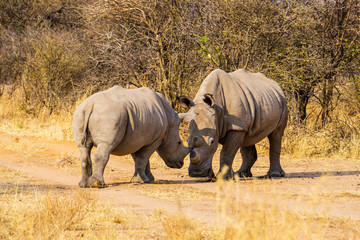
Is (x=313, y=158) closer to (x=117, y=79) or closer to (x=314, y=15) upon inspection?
(x=314, y=15)

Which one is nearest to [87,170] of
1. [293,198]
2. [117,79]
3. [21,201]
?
[21,201]

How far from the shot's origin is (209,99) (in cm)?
930

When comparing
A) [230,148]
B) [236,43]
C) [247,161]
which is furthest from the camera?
[236,43]

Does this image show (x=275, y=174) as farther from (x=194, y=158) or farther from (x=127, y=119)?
(x=127, y=119)

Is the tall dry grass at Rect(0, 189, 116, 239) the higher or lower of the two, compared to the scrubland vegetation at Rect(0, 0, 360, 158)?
lower

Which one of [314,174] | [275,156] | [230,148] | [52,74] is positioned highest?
[52,74]

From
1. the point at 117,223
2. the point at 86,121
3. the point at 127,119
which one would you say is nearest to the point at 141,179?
the point at 127,119

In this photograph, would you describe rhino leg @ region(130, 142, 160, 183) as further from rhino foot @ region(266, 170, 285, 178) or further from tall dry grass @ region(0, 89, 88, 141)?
tall dry grass @ region(0, 89, 88, 141)

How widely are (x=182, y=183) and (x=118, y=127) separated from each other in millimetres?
1574

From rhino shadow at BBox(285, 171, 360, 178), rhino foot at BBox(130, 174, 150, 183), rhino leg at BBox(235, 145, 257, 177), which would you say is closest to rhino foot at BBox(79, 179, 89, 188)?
rhino foot at BBox(130, 174, 150, 183)

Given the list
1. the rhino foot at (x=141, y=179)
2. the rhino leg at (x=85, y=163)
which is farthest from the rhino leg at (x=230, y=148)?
the rhino leg at (x=85, y=163)

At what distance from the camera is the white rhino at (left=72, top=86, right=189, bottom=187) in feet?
26.2

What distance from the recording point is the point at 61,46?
19.3 m

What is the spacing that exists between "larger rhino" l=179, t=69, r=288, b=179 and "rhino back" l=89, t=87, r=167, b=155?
0.70m
